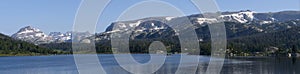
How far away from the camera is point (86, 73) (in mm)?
77688

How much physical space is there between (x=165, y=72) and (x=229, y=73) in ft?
31.0

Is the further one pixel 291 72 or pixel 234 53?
pixel 234 53

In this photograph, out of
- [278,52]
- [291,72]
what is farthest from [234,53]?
[291,72]

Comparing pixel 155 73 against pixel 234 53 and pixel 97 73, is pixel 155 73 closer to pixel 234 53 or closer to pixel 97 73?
pixel 97 73

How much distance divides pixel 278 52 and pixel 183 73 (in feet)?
427

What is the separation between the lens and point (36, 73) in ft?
279

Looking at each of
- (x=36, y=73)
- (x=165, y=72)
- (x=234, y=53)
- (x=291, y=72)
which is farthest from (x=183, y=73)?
(x=234, y=53)

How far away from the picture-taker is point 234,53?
19988cm

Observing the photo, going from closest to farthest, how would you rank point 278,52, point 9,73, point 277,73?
1. point 277,73
2. point 9,73
3. point 278,52

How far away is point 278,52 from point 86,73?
436 feet

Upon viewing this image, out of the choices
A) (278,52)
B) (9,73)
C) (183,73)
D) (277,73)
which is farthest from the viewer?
(278,52)

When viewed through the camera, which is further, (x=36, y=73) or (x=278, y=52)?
(x=278, y=52)

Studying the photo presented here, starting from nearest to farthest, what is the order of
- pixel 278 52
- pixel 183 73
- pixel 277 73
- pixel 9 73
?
pixel 183 73, pixel 277 73, pixel 9 73, pixel 278 52

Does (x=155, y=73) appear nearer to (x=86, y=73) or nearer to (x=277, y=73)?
(x=86, y=73)
